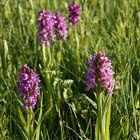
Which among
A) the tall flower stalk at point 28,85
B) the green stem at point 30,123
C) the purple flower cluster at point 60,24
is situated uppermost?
the purple flower cluster at point 60,24

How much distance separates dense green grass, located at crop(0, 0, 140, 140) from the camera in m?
1.88

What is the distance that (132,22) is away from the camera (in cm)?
279

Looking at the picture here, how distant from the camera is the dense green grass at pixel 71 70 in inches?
74.0

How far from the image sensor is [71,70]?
8.13 ft

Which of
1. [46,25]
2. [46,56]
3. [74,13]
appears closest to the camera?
[46,25]

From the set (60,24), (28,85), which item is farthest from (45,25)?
(28,85)

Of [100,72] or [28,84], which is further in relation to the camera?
[28,84]

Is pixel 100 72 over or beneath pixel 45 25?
beneath

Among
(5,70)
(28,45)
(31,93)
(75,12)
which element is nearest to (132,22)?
(75,12)

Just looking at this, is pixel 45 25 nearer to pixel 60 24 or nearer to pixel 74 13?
pixel 60 24

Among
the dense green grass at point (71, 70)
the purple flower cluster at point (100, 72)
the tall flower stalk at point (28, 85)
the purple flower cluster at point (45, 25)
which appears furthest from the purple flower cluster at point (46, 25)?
the purple flower cluster at point (100, 72)

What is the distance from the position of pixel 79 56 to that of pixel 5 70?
0.47m

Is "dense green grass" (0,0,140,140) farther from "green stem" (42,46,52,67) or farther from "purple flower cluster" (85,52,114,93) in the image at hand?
"purple flower cluster" (85,52,114,93)

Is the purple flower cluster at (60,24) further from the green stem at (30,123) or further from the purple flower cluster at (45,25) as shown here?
the green stem at (30,123)
